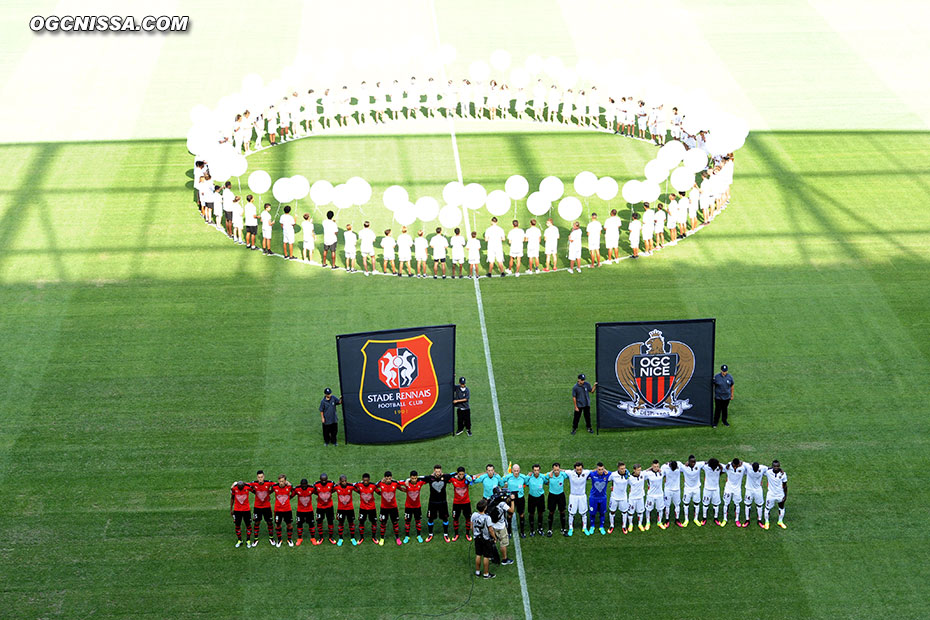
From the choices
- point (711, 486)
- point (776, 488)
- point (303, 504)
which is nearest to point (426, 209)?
point (303, 504)

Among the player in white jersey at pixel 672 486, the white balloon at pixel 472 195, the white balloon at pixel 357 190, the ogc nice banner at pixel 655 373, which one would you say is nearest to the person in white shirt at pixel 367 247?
the white balloon at pixel 357 190

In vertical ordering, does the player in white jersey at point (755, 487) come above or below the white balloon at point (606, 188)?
below

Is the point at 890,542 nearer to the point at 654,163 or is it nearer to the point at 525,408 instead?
the point at 525,408

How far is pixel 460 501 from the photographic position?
850 inches

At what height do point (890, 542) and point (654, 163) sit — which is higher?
point (654, 163)

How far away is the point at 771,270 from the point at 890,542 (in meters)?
11.1

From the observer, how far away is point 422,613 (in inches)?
786

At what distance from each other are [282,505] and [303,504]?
38 centimetres

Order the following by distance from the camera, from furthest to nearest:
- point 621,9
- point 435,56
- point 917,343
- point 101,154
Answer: point 621,9 → point 435,56 → point 101,154 → point 917,343

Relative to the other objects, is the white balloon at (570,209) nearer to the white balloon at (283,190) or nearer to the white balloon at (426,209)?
the white balloon at (426,209)

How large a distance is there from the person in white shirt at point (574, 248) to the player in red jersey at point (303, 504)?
1202cm

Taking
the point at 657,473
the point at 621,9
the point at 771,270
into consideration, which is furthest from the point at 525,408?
Answer: the point at 621,9

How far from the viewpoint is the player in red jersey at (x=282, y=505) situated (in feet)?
69.9

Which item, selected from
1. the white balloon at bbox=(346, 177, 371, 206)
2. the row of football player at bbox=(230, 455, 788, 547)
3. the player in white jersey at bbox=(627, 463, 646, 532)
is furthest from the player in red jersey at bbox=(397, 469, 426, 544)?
the white balloon at bbox=(346, 177, 371, 206)
